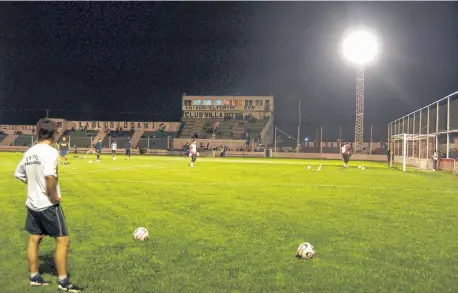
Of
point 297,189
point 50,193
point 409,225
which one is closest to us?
point 50,193

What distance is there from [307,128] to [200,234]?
3256 inches

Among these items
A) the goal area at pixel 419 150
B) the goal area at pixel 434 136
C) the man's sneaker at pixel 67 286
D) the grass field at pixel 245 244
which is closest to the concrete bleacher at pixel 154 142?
the goal area at pixel 419 150

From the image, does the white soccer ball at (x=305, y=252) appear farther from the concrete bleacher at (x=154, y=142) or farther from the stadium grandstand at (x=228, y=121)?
the concrete bleacher at (x=154, y=142)

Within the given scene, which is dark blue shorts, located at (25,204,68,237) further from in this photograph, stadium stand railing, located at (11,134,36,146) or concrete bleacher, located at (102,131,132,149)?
stadium stand railing, located at (11,134,36,146)

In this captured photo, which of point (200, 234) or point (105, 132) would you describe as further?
point (105, 132)

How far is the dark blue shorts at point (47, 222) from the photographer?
516cm

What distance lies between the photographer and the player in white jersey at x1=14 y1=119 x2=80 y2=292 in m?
5.11

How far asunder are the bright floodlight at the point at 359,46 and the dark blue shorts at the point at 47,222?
45.4m

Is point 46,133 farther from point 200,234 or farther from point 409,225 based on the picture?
point 409,225

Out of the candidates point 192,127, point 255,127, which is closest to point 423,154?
point 255,127

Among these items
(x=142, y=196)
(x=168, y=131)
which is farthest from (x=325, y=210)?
(x=168, y=131)

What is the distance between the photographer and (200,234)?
827 centimetres

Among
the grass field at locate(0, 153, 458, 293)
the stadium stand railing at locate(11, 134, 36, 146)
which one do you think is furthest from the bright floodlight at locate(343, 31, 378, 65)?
the stadium stand railing at locate(11, 134, 36, 146)

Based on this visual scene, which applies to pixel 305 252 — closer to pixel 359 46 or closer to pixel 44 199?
pixel 44 199
